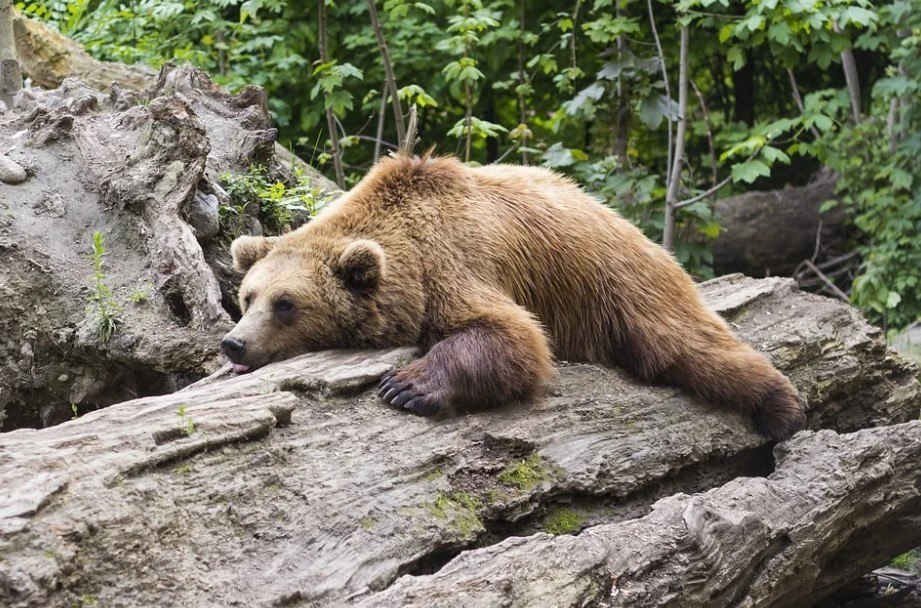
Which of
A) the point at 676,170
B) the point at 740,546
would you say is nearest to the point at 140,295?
the point at 740,546

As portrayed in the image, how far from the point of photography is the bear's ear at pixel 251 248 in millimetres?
5113

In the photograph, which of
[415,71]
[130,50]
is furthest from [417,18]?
[130,50]

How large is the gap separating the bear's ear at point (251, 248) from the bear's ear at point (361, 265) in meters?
0.57

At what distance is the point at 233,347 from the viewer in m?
4.47

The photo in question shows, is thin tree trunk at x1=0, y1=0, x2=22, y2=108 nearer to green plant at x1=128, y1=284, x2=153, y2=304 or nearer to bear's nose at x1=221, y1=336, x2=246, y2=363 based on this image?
green plant at x1=128, y1=284, x2=153, y2=304

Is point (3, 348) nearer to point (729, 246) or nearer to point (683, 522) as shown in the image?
point (683, 522)

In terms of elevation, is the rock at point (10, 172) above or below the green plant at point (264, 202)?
above

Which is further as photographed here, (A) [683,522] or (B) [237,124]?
(B) [237,124]

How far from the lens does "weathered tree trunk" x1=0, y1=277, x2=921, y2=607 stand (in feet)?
10.4

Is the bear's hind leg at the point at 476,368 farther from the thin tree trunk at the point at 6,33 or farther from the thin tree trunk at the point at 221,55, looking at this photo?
the thin tree trunk at the point at 221,55

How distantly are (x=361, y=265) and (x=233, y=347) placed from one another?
70 centimetres

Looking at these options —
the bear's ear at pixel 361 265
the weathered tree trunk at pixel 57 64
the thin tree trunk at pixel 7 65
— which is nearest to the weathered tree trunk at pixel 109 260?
the bear's ear at pixel 361 265

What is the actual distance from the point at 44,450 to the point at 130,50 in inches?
288

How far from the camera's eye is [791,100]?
13453mm
